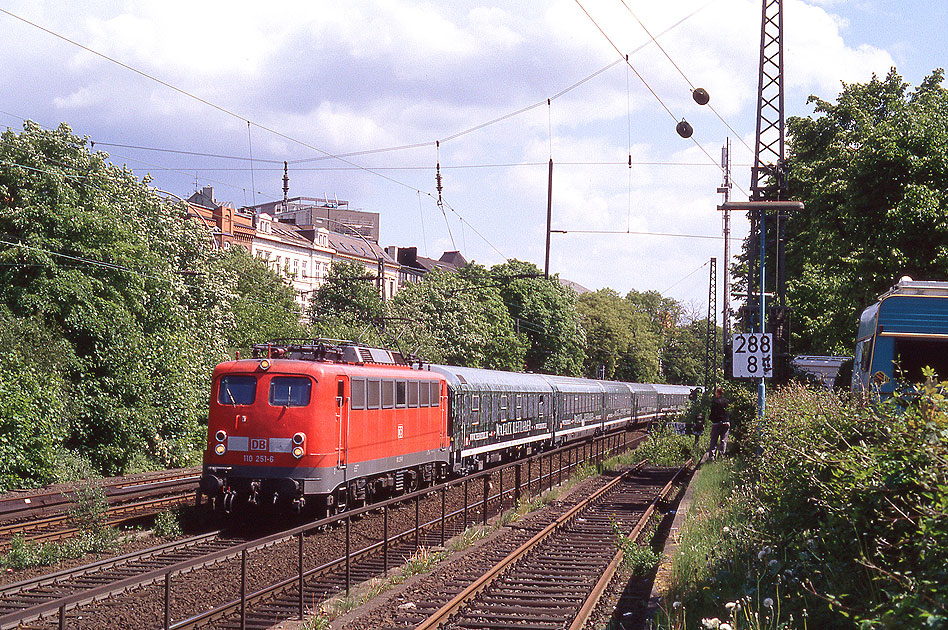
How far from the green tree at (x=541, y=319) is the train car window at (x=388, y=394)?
48339 millimetres

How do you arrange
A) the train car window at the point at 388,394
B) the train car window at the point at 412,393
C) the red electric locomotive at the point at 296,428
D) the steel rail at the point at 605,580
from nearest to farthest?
the steel rail at the point at 605,580, the red electric locomotive at the point at 296,428, the train car window at the point at 388,394, the train car window at the point at 412,393

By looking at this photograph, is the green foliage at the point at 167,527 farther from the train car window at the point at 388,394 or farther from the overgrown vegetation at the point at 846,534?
the overgrown vegetation at the point at 846,534

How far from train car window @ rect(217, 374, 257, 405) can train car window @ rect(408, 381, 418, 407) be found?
14.0 ft

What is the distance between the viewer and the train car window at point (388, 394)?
706 inches

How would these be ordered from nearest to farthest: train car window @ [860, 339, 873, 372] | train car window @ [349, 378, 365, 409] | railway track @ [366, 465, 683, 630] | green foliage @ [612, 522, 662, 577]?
railway track @ [366, 465, 683, 630], green foliage @ [612, 522, 662, 577], train car window @ [860, 339, 873, 372], train car window @ [349, 378, 365, 409]

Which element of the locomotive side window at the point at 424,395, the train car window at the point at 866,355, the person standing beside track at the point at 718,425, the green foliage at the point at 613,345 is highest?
the green foliage at the point at 613,345

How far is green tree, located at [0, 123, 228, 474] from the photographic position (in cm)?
2570

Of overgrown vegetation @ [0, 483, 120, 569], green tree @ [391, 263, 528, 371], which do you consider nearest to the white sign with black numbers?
overgrown vegetation @ [0, 483, 120, 569]

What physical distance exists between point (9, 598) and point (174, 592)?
178cm

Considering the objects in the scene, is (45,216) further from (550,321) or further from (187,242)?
(550,321)

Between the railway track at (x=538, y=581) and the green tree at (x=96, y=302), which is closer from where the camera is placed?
the railway track at (x=538, y=581)

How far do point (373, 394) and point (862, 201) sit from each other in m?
15.7

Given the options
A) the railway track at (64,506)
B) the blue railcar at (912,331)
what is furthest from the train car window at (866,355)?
the railway track at (64,506)

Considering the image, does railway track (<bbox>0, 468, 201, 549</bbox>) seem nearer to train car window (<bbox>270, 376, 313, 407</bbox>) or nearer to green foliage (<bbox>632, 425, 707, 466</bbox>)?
train car window (<bbox>270, 376, 313, 407</bbox>)
